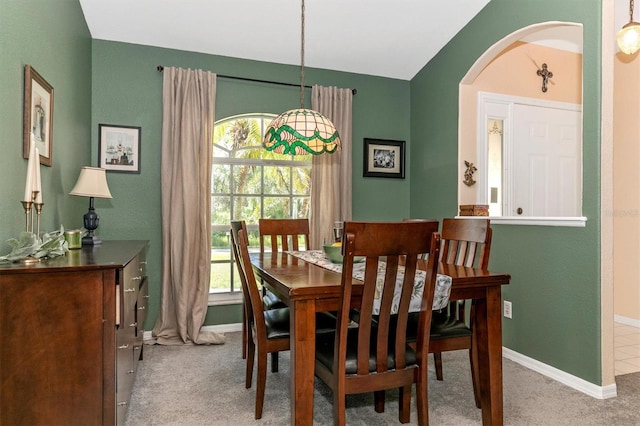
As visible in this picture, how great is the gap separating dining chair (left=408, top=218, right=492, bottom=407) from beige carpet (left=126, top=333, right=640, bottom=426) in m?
0.20

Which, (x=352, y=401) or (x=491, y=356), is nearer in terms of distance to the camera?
(x=491, y=356)

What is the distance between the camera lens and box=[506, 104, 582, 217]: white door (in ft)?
13.0

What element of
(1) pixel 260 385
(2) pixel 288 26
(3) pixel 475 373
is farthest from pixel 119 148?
(3) pixel 475 373

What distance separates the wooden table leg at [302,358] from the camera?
163 centimetres

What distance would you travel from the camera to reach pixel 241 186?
3855 mm

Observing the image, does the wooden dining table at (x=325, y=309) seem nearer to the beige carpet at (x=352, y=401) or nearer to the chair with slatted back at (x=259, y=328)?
the chair with slatted back at (x=259, y=328)

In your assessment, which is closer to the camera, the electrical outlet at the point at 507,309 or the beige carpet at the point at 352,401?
the beige carpet at the point at 352,401

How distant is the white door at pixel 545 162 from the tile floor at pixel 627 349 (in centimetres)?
115

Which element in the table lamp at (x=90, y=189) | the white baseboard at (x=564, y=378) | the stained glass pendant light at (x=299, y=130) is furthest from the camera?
the table lamp at (x=90, y=189)

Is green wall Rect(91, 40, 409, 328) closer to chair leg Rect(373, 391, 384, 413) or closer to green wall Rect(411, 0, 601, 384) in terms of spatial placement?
green wall Rect(411, 0, 601, 384)

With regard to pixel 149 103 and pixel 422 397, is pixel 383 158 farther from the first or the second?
pixel 422 397

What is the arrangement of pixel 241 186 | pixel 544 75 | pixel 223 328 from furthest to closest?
pixel 544 75
pixel 241 186
pixel 223 328

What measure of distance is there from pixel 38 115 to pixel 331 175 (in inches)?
94.0

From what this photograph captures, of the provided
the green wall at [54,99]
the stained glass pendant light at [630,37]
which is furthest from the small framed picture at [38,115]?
the stained glass pendant light at [630,37]
